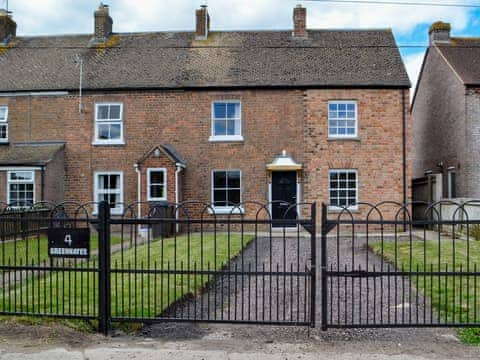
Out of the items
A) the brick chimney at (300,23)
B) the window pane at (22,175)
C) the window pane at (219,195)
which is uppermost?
the brick chimney at (300,23)

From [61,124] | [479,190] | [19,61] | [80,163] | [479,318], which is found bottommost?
[479,318]

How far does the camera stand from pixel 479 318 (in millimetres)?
6559

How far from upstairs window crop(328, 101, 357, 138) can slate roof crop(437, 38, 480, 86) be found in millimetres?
5090

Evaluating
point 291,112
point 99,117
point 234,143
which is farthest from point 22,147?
point 291,112

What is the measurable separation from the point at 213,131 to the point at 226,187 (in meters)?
2.29

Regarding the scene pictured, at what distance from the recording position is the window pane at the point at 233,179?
18891 millimetres

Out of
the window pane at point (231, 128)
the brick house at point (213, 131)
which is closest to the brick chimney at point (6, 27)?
the brick house at point (213, 131)

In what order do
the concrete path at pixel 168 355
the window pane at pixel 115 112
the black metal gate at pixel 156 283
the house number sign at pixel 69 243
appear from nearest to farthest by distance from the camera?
the concrete path at pixel 168 355
the black metal gate at pixel 156 283
the house number sign at pixel 69 243
the window pane at pixel 115 112

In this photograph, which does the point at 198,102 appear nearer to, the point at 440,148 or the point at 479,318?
the point at 440,148

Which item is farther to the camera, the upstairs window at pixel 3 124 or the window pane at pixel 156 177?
the upstairs window at pixel 3 124

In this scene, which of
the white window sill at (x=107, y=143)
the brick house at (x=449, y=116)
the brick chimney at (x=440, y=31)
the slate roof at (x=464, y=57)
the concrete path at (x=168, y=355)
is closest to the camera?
the concrete path at (x=168, y=355)

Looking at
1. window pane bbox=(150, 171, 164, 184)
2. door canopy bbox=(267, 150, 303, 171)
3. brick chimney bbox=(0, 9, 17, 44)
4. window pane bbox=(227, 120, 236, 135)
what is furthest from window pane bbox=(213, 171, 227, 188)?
brick chimney bbox=(0, 9, 17, 44)

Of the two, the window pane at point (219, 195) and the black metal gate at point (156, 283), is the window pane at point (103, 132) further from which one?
the black metal gate at point (156, 283)

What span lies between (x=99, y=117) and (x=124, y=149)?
169cm
